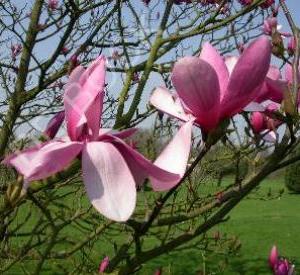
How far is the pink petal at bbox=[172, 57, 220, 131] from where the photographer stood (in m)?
0.72

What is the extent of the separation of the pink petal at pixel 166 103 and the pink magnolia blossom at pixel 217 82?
0.12 feet

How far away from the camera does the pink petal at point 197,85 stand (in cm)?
72

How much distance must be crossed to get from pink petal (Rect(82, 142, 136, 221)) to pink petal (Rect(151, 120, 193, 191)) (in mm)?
42

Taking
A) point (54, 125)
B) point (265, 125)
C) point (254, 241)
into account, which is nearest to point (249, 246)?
point (254, 241)

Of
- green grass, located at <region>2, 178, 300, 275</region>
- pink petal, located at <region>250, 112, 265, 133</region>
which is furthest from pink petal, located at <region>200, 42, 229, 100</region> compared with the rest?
green grass, located at <region>2, 178, 300, 275</region>

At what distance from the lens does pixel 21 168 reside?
0.69 m

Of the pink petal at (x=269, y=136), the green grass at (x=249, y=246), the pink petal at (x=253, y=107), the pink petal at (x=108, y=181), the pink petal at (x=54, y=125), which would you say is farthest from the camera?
the green grass at (x=249, y=246)

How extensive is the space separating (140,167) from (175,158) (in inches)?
1.8

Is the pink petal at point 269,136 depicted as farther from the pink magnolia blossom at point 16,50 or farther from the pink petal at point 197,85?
the pink magnolia blossom at point 16,50

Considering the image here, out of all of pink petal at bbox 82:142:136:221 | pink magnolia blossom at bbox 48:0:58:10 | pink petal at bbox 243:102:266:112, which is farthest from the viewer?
pink magnolia blossom at bbox 48:0:58:10

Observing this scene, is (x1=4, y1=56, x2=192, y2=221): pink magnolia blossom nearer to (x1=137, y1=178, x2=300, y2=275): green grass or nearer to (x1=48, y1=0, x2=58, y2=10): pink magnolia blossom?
(x1=48, y1=0, x2=58, y2=10): pink magnolia blossom

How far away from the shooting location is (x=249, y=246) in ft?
42.1

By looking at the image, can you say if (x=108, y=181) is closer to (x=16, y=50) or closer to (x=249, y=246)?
(x=16, y=50)

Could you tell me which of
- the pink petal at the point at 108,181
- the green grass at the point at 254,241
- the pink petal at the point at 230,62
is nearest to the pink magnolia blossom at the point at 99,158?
the pink petal at the point at 108,181
